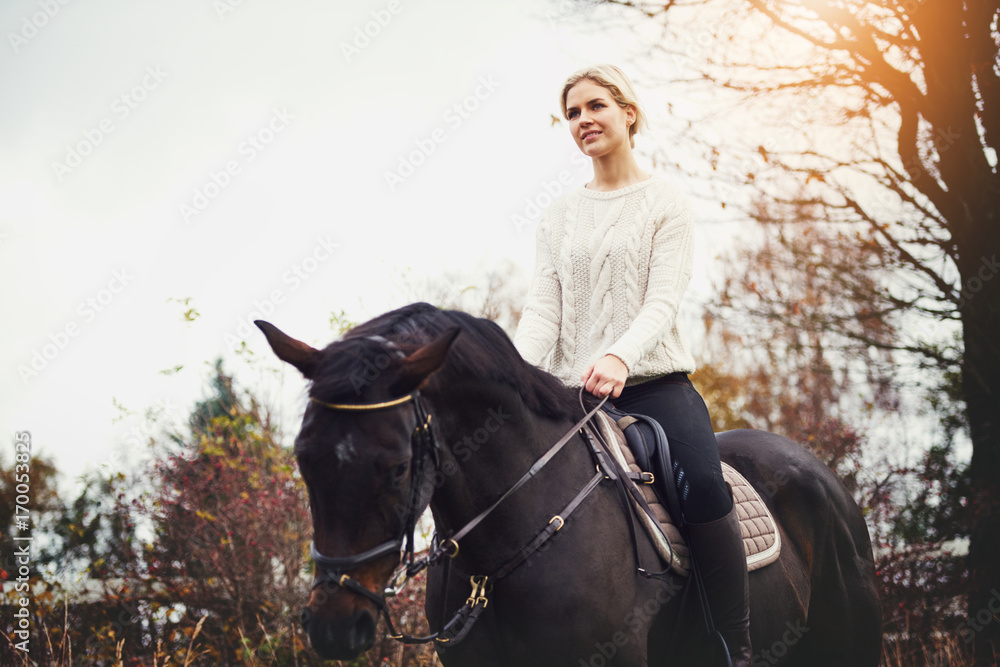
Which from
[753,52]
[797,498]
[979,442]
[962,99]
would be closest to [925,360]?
[979,442]

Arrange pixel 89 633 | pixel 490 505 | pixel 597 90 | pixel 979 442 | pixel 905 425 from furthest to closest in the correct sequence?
pixel 905 425 < pixel 979 442 < pixel 89 633 < pixel 597 90 < pixel 490 505

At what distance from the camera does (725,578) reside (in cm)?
266

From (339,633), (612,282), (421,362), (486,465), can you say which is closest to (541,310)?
(612,282)

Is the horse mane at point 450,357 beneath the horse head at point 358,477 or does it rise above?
above

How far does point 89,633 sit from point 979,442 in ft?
27.4

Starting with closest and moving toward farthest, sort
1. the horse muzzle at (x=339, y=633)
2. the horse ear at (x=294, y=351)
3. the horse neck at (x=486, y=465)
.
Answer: the horse muzzle at (x=339, y=633) → the horse ear at (x=294, y=351) → the horse neck at (x=486, y=465)

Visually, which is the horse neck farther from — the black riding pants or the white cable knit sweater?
the white cable knit sweater

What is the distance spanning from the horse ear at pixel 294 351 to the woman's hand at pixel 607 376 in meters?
1.07

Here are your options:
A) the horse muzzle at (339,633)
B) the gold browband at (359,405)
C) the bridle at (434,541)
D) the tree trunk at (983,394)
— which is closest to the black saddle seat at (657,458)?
the bridle at (434,541)

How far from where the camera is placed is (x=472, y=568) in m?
2.27

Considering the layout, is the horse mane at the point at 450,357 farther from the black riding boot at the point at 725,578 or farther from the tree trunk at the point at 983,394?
the tree trunk at the point at 983,394

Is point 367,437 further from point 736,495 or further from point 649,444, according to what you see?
point 736,495

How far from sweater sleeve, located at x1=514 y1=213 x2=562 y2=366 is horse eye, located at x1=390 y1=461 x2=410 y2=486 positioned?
1.22m

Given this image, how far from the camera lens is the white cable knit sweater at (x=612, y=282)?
2.89 m
